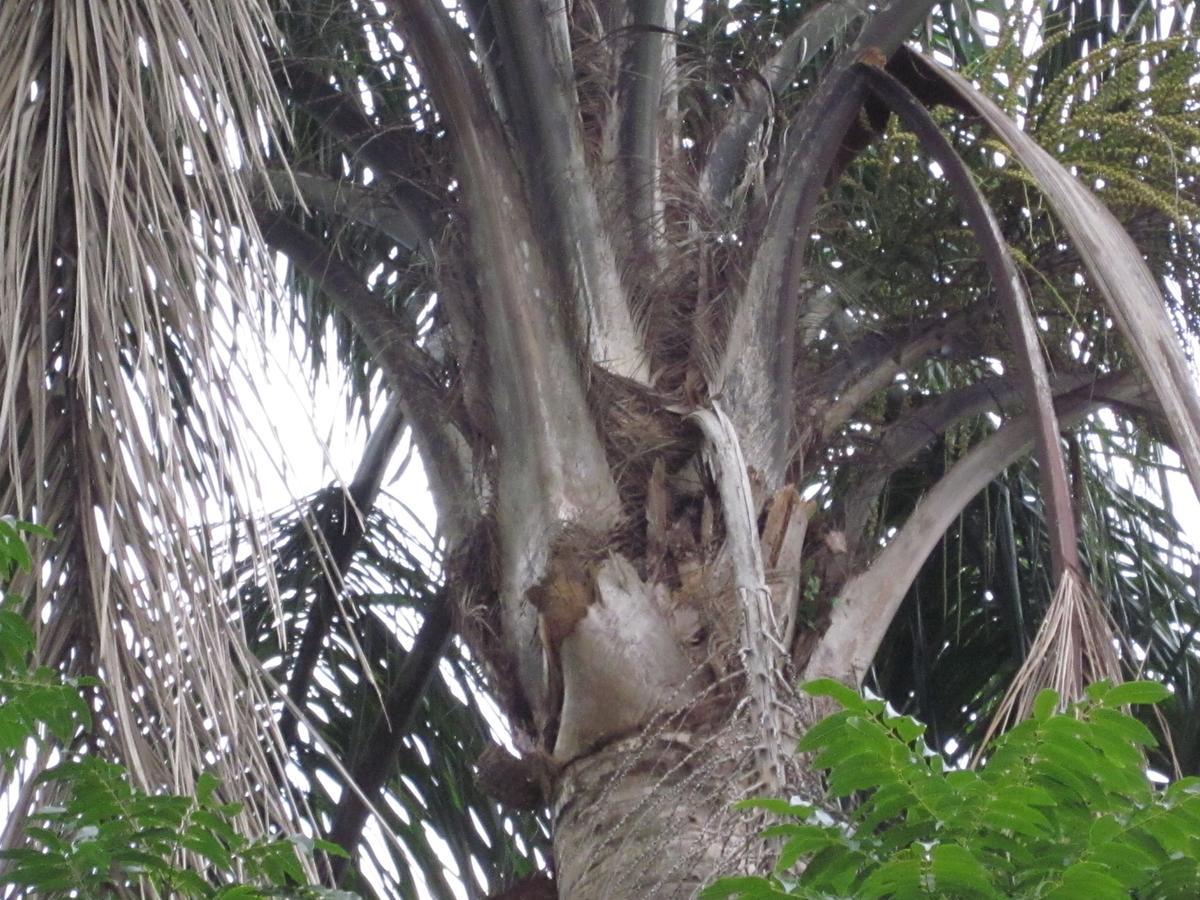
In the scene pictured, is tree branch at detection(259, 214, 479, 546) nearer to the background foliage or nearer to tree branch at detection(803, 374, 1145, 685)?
tree branch at detection(803, 374, 1145, 685)

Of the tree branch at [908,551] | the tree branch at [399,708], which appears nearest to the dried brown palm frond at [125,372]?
the tree branch at [908,551]

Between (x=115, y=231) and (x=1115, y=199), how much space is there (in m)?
1.62

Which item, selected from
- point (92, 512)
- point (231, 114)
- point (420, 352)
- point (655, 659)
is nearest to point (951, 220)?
point (420, 352)

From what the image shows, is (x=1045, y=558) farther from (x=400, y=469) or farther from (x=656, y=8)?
(x=656, y=8)

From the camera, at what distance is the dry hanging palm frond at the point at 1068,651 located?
7.20 feet

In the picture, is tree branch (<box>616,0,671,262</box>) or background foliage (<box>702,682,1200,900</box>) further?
tree branch (<box>616,0,671,262</box>)

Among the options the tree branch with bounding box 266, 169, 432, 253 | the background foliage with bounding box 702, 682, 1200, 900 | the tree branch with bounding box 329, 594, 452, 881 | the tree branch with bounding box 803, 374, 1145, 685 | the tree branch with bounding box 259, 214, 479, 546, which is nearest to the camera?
the background foliage with bounding box 702, 682, 1200, 900

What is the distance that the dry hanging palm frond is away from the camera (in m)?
2.20

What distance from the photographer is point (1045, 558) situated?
4.23 meters

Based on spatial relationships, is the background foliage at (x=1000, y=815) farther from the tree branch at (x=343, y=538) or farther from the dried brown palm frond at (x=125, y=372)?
the tree branch at (x=343, y=538)

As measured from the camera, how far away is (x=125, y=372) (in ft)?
7.31

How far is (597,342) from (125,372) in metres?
0.76

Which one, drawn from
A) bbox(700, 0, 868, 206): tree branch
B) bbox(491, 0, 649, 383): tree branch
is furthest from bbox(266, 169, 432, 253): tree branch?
bbox(700, 0, 868, 206): tree branch

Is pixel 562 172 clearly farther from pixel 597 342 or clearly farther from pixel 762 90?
pixel 762 90
